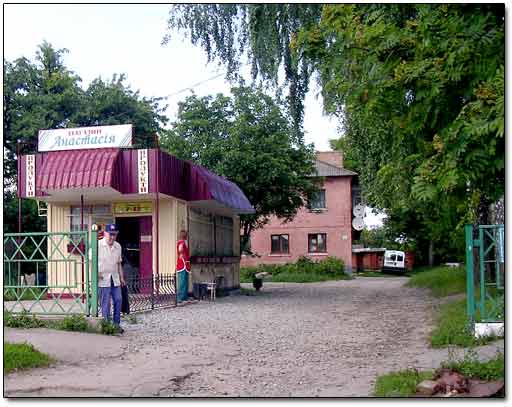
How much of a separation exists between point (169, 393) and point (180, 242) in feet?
35.5

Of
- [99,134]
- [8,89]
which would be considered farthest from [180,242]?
[8,89]

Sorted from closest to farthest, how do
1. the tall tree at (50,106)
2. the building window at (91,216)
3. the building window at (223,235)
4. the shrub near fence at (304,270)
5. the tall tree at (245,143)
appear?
the building window at (91,216) < the building window at (223,235) < the tall tree at (245,143) < the tall tree at (50,106) < the shrub near fence at (304,270)

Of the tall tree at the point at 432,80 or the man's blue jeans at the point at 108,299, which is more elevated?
the tall tree at the point at 432,80

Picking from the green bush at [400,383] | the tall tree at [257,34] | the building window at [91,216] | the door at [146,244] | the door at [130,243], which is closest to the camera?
the green bush at [400,383]

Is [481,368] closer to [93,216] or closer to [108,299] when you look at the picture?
[108,299]

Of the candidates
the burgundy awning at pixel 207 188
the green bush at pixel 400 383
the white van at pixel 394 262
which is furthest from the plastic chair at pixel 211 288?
the white van at pixel 394 262

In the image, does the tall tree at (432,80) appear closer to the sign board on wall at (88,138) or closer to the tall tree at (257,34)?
the tall tree at (257,34)

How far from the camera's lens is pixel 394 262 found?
47719 millimetres

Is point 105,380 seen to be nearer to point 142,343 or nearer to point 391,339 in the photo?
point 142,343

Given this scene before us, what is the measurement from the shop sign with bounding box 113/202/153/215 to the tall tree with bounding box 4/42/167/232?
7285 millimetres

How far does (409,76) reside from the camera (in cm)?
664

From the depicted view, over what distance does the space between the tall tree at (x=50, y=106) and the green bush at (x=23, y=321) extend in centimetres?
1527

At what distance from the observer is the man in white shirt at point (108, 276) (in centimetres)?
1113

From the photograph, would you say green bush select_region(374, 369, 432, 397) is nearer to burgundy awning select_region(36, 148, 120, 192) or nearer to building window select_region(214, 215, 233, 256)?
burgundy awning select_region(36, 148, 120, 192)
